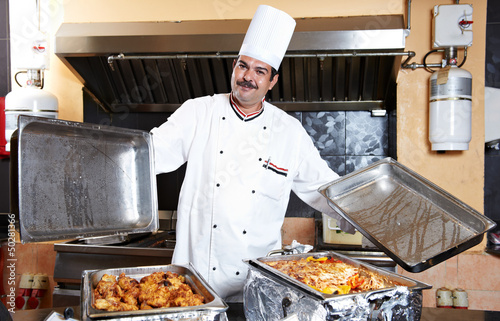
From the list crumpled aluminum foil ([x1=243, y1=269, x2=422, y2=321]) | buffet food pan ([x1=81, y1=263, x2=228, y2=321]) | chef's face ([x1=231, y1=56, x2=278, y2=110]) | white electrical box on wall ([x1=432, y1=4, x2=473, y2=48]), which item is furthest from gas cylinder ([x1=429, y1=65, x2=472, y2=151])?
buffet food pan ([x1=81, y1=263, x2=228, y2=321])

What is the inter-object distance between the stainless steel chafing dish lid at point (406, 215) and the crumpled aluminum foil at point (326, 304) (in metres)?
0.11

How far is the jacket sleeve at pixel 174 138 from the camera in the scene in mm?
2184

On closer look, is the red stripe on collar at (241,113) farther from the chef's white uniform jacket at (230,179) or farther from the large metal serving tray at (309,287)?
the large metal serving tray at (309,287)

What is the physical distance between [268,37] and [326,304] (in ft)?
5.12

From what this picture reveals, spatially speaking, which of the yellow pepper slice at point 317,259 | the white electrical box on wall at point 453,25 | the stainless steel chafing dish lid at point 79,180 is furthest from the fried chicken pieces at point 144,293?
the white electrical box on wall at point 453,25

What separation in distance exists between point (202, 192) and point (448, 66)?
205 cm

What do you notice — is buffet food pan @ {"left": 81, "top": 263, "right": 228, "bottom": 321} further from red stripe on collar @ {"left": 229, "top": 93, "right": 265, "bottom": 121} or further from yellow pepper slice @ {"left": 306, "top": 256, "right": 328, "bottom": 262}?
red stripe on collar @ {"left": 229, "top": 93, "right": 265, "bottom": 121}

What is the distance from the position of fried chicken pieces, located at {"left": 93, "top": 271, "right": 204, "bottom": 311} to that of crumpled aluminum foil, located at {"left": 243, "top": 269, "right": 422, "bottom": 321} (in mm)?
228

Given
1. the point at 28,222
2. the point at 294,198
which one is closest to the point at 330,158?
the point at 294,198

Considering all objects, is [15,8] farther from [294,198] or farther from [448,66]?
[448,66]

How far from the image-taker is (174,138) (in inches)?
88.0

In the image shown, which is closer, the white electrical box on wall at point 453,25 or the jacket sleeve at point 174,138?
the jacket sleeve at point 174,138

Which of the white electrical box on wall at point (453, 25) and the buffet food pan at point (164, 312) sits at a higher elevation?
the white electrical box on wall at point (453, 25)

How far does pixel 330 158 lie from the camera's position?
370 centimetres
